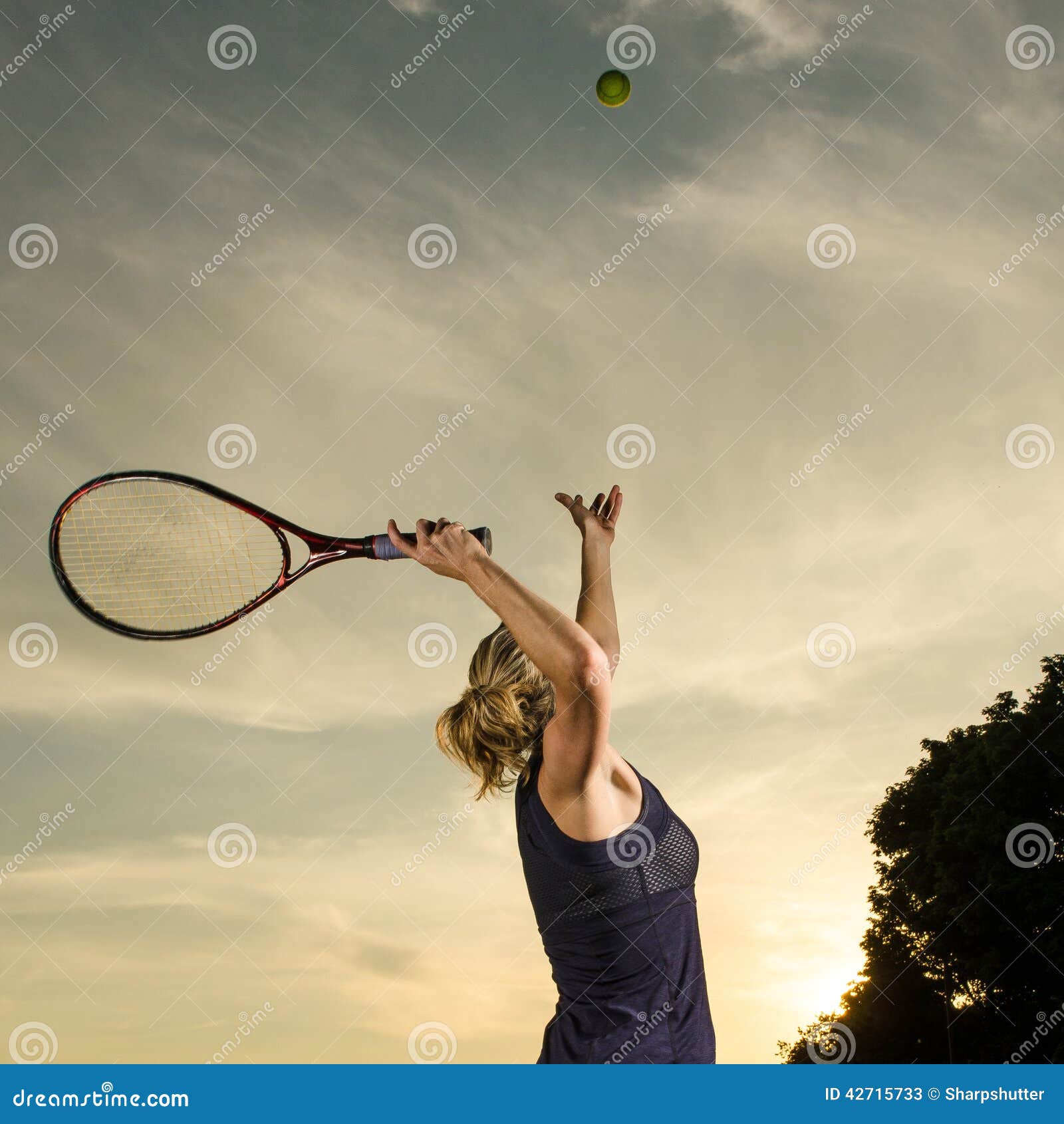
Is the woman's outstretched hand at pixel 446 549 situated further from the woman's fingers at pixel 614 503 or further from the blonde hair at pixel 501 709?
the woman's fingers at pixel 614 503

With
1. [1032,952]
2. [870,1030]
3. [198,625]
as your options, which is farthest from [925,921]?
[198,625]

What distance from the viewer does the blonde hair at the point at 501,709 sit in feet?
14.5

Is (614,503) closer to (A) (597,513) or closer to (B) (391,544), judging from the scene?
(A) (597,513)

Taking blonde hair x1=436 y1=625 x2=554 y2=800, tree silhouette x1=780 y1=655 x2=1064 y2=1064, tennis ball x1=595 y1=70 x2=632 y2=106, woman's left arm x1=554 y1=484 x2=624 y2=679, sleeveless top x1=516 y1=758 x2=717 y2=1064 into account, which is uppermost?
tennis ball x1=595 y1=70 x2=632 y2=106

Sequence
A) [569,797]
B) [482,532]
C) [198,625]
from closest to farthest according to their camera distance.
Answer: [569,797]
[482,532]
[198,625]

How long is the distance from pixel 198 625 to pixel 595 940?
9.68 feet

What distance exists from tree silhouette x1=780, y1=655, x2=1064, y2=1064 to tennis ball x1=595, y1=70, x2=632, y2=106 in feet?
51.5

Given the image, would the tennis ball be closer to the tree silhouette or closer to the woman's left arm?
the woman's left arm

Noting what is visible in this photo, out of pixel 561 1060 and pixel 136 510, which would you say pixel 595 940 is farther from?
pixel 136 510

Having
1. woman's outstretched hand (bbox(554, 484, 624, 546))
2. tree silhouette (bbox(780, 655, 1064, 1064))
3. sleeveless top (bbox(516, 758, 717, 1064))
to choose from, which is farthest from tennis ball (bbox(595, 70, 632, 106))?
tree silhouette (bbox(780, 655, 1064, 1064))

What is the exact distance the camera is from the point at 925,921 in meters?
22.1

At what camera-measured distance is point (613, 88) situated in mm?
9656

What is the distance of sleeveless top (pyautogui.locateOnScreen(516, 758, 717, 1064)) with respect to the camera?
3746mm

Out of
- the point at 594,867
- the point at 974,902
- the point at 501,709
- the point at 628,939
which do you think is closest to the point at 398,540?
the point at 501,709
